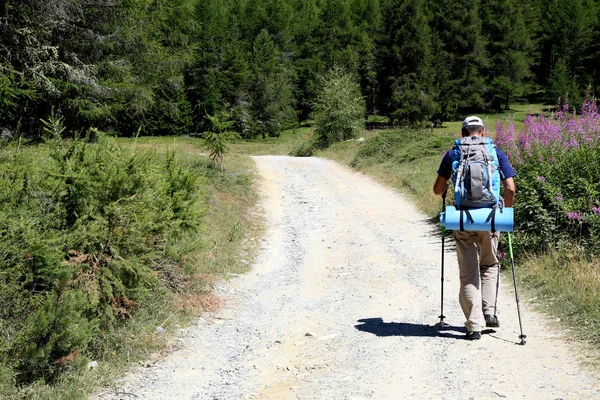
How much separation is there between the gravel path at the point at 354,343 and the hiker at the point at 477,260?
26 cm

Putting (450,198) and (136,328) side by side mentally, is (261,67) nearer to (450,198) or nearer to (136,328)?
(450,198)

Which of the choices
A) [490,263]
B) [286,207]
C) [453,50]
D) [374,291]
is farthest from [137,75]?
[453,50]

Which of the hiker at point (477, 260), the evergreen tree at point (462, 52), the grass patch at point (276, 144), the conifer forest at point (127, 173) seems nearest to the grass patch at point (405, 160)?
the conifer forest at point (127, 173)

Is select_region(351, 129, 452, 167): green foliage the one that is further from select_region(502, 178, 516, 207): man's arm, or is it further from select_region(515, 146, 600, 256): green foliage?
select_region(502, 178, 516, 207): man's arm

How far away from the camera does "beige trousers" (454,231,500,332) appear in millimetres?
6629

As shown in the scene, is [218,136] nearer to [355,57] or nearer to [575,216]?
[575,216]

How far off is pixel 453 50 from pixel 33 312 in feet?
244

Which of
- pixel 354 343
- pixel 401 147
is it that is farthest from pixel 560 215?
pixel 401 147

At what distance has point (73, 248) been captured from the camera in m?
6.58

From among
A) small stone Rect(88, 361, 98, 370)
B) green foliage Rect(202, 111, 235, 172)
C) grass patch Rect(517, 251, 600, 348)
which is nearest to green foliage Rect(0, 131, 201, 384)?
small stone Rect(88, 361, 98, 370)

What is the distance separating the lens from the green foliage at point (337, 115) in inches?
1511

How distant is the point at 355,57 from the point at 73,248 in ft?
223

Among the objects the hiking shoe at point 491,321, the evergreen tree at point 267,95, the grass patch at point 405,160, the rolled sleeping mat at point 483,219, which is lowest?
the hiking shoe at point 491,321

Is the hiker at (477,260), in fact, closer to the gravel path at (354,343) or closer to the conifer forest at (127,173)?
the gravel path at (354,343)
